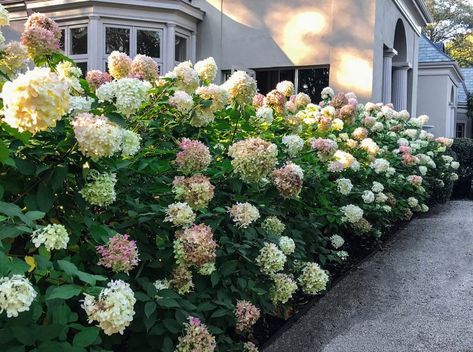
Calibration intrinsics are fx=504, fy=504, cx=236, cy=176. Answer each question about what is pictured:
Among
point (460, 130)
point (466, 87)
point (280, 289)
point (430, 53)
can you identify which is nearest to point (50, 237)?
point (280, 289)

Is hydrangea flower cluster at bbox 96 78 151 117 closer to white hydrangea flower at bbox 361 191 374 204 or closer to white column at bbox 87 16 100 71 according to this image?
white hydrangea flower at bbox 361 191 374 204

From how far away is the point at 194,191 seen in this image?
2.29 meters

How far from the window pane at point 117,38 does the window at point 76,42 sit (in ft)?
1.70

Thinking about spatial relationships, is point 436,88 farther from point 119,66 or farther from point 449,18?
point 449,18

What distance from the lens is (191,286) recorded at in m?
2.36

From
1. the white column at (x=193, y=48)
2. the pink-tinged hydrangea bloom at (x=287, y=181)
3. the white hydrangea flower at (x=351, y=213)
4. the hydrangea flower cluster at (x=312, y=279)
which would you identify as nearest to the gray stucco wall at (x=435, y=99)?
the white column at (x=193, y=48)

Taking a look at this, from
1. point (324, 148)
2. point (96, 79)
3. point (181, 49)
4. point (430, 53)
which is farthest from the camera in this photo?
point (430, 53)

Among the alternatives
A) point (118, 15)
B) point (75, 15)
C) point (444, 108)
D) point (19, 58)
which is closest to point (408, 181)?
point (19, 58)

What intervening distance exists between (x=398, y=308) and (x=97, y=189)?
3.26 meters

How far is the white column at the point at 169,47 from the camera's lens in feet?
37.9

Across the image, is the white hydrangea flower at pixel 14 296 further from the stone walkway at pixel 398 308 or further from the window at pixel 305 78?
the window at pixel 305 78

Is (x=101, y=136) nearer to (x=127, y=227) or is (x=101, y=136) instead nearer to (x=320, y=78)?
(x=127, y=227)

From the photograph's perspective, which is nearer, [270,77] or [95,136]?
[95,136]

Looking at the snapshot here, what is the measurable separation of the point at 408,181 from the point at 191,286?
16.9 ft
